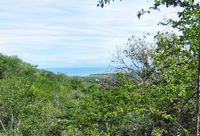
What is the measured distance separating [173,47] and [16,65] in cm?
8005

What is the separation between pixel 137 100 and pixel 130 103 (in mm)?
891

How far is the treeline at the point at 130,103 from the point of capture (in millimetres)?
8570

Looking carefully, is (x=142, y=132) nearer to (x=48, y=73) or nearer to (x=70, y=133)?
(x=70, y=133)

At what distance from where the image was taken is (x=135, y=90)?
1014 centimetres

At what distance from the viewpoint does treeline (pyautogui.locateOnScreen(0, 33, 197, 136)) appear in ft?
28.1

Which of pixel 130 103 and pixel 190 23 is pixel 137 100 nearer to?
pixel 130 103

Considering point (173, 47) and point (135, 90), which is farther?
point (135, 90)

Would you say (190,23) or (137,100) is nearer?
(190,23)

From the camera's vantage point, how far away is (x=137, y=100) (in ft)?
35.7

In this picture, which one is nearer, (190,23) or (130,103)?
(190,23)

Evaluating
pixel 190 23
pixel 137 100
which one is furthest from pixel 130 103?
pixel 190 23

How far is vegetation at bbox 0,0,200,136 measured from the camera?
26.9 feet

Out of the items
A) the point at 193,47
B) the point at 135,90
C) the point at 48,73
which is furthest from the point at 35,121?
the point at 48,73

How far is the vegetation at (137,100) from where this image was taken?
8188mm
